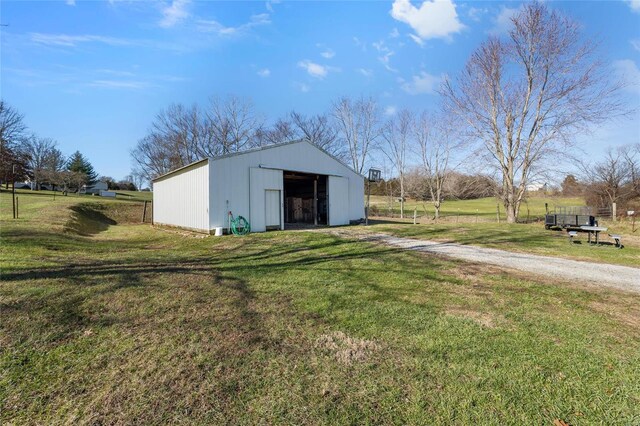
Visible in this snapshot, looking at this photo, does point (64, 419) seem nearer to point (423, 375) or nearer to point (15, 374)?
point (15, 374)

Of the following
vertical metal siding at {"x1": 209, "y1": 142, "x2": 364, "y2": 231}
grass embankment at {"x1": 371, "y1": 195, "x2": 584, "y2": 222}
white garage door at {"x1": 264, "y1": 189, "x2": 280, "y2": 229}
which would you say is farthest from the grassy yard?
grass embankment at {"x1": 371, "y1": 195, "x2": 584, "y2": 222}

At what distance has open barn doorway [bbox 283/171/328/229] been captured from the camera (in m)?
18.7

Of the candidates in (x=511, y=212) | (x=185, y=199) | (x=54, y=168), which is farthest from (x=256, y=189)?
(x=54, y=168)

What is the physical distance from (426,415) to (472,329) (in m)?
1.64

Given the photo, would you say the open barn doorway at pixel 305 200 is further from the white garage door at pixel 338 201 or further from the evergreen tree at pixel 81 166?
the evergreen tree at pixel 81 166

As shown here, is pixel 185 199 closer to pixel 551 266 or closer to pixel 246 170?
pixel 246 170

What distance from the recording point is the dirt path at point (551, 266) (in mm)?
5492

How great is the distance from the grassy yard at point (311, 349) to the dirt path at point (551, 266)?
852 millimetres

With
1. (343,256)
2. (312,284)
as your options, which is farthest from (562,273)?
(312,284)

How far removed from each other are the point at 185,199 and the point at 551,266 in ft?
48.7

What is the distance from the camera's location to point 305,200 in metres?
20.8

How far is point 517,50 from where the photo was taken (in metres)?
20.7

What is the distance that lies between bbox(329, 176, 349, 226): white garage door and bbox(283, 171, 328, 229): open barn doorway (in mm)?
590

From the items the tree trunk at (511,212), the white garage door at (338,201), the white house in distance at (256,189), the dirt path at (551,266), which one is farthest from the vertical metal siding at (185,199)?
the tree trunk at (511,212)
